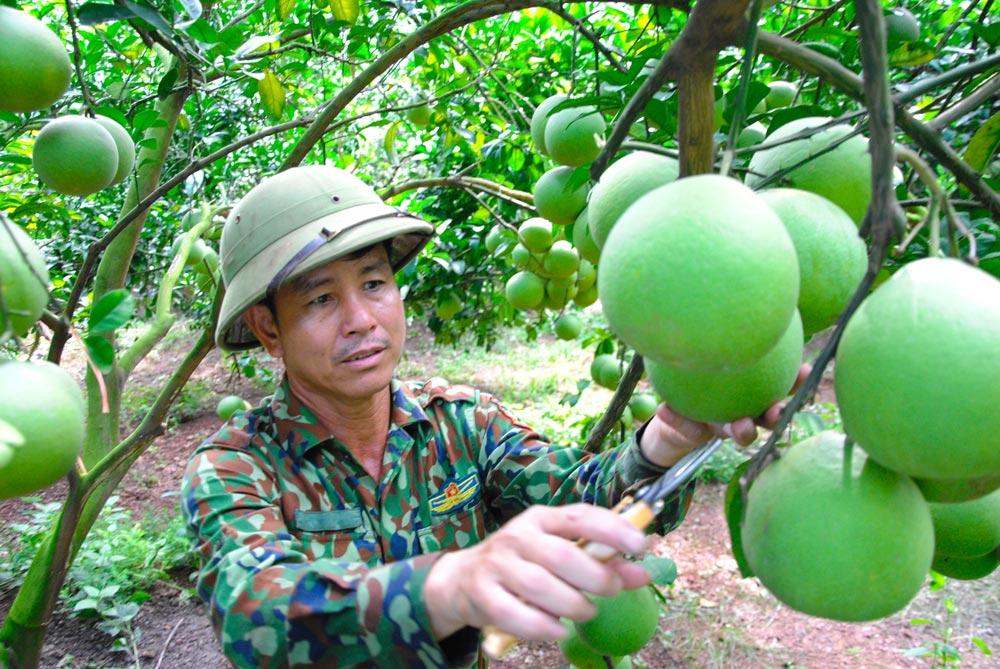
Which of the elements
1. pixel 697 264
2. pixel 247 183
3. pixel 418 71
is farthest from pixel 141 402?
pixel 697 264

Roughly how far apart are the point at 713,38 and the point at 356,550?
133cm

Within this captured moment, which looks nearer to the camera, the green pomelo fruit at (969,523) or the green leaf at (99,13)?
the green pomelo fruit at (969,523)

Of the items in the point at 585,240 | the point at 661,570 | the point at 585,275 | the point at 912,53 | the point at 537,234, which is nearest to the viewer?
the point at 912,53

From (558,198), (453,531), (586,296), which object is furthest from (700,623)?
(558,198)

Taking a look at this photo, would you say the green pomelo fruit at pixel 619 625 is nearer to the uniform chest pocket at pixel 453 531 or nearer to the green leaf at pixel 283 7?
the uniform chest pocket at pixel 453 531

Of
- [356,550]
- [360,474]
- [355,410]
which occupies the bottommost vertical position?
[356,550]

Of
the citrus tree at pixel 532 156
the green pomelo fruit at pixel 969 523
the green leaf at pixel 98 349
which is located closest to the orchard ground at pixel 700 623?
the citrus tree at pixel 532 156

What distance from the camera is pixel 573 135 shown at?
5.59ft

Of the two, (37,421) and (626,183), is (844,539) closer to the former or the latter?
(626,183)

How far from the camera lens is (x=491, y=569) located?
2.62 ft

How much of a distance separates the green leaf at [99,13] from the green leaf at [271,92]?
1004mm

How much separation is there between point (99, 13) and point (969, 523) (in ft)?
4.82

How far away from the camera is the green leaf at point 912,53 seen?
4.74ft

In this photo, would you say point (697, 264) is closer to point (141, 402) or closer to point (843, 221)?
point (843, 221)
